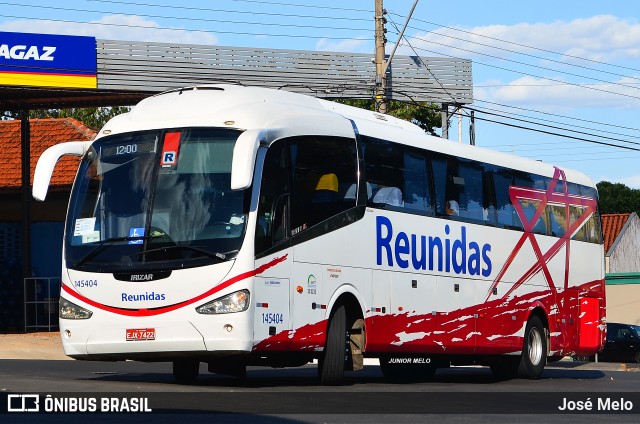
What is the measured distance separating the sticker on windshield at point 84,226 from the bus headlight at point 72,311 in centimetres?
81

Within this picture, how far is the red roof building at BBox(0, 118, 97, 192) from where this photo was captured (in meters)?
38.3

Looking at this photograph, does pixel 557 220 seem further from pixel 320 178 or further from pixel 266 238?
pixel 266 238

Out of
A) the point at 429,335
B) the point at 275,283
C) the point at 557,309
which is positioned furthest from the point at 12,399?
the point at 557,309

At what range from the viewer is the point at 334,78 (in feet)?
111

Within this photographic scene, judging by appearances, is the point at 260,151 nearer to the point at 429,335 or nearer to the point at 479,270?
the point at 429,335

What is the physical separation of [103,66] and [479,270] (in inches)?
529

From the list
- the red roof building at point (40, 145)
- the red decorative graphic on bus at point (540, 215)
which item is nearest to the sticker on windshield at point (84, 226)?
the red decorative graphic on bus at point (540, 215)

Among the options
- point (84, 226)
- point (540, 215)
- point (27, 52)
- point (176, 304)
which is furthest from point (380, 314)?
point (27, 52)

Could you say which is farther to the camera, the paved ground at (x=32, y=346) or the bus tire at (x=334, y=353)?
the paved ground at (x=32, y=346)

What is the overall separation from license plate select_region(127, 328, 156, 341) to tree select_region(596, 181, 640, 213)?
106m

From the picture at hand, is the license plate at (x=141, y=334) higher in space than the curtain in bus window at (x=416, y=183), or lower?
lower

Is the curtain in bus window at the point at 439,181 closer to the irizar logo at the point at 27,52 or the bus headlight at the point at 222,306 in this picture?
the bus headlight at the point at 222,306

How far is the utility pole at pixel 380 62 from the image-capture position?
110 ft

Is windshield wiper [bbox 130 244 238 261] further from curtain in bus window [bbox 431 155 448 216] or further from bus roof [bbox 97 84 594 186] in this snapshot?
curtain in bus window [bbox 431 155 448 216]
